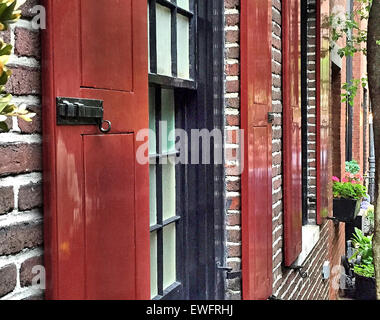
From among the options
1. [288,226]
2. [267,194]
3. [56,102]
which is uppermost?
[56,102]

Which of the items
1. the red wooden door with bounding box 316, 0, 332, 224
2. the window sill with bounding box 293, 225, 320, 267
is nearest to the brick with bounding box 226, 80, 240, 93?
the window sill with bounding box 293, 225, 320, 267

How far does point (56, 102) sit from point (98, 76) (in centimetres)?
21

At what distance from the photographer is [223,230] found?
3.01 m

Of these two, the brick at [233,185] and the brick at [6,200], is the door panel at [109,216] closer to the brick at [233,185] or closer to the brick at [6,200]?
the brick at [6,200]

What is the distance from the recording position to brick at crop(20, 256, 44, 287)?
4.79 ft

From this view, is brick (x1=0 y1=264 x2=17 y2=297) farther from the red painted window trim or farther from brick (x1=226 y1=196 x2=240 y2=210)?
the red painted window trim

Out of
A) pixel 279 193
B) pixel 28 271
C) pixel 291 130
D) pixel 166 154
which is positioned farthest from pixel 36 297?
pixel 291 130

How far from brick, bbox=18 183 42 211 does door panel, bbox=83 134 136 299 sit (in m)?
0.13

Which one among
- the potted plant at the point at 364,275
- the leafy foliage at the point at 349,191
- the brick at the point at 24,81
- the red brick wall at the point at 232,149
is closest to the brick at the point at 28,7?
the brick at the point at 24,81

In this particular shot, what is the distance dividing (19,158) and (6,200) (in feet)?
0.33

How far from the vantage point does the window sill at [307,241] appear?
467cm
